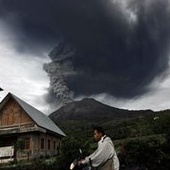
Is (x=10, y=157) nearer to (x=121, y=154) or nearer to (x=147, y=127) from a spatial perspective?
(x=147, y=127)

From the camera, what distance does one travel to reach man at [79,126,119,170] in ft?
23.8

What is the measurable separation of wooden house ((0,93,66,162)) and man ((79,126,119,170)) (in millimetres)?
33263

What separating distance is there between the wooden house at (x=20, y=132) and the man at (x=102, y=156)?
109 ft

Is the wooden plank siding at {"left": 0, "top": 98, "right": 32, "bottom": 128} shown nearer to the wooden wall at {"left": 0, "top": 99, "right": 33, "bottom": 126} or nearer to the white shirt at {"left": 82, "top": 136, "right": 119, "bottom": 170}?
the wooden wall at {"left": 0, "top": 99, "right": 33, "bottom": 126}

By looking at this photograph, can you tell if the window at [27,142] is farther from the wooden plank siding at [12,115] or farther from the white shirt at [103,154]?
the white shirt at [103,154]

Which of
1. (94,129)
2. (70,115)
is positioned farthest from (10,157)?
(70,115)

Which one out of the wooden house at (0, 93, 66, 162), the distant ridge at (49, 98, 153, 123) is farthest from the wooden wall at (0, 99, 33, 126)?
the distant ridge at (49, 98, 153, 123)

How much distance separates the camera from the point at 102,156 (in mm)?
7297

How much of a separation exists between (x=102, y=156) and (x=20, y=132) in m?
35.0

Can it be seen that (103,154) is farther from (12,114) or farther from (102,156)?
(12,114)

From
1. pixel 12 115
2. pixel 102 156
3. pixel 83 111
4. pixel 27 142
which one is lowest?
pixel 102 156

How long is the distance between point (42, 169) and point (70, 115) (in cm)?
13838

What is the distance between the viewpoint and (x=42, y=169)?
2841cm

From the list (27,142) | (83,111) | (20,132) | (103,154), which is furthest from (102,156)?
(83,111)
